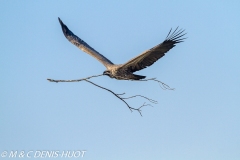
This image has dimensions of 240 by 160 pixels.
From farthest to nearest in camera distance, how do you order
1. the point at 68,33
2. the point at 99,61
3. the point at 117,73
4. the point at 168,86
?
the point at 68,33, the point at 99,61, the point at 117,73, the point at 168,86

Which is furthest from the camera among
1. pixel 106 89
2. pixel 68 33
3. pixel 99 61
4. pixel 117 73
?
pixel 68 33

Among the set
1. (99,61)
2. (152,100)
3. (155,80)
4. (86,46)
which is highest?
(86,46)

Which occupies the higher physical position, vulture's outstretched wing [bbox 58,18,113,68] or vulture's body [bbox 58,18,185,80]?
vulture's outstretched wing [bbox 58,18,113,68]

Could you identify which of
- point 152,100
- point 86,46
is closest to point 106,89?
point 152,100

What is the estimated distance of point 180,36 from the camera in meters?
13.0

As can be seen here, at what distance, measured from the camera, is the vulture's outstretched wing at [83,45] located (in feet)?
46.3

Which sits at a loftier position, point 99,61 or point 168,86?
point 99,61

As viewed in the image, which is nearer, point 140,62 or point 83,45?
point 140,62

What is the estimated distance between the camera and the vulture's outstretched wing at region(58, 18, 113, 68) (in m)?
14.1

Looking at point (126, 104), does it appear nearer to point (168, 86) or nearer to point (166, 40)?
point (168, 86)

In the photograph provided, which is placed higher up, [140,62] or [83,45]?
[83,45]

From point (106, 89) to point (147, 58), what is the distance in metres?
2.71

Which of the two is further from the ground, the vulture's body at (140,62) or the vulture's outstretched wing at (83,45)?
the vulture's outstretched wing at (83,45)

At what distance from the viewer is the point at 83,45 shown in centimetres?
1547
